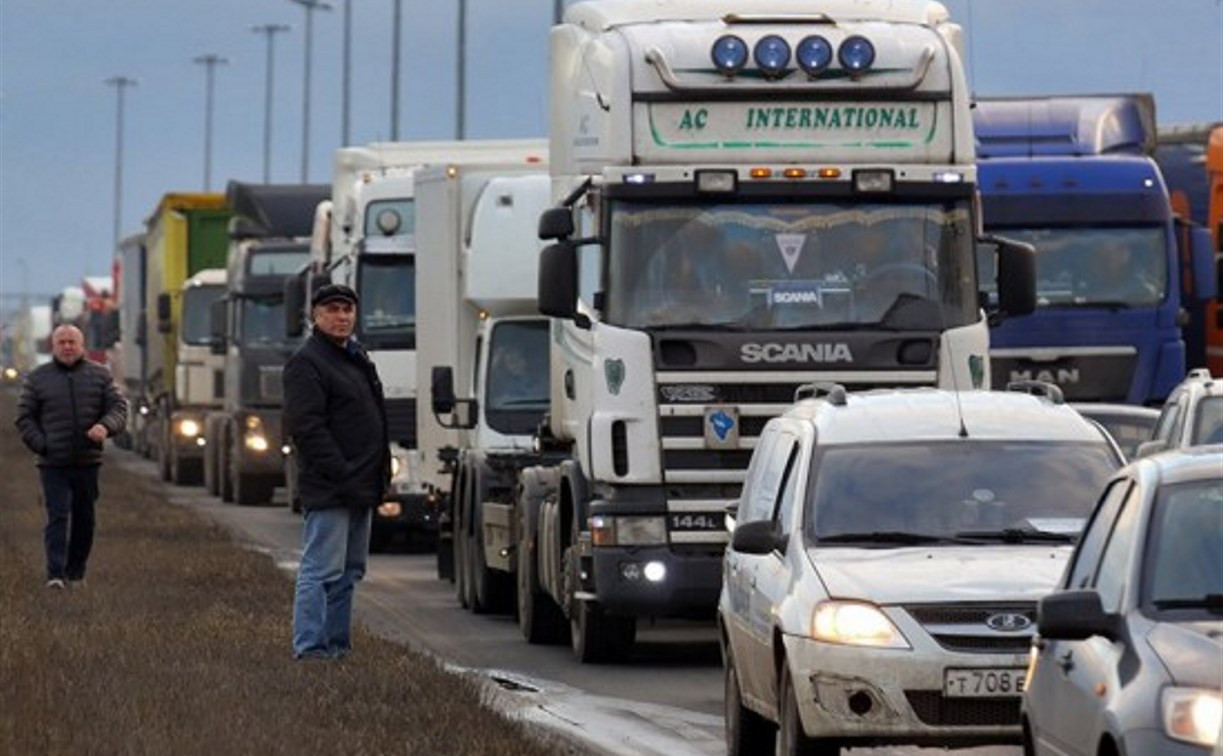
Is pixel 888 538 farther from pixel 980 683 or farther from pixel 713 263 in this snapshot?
pixel 713 263

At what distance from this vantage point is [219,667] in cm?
1831

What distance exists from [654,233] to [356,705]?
5.85 m

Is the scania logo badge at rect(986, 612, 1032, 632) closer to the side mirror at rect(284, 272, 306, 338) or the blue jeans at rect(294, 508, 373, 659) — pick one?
the blue jeans at rect(294, 508, 373, 659)

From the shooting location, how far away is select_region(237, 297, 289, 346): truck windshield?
49.3m

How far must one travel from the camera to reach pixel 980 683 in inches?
559

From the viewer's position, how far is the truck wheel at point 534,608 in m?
24.2

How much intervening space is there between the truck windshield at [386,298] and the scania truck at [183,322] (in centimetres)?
2047

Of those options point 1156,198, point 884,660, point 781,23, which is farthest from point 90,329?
point 884,660

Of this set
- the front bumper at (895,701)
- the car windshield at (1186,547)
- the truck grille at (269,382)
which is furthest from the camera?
the truck grille at (269,382)

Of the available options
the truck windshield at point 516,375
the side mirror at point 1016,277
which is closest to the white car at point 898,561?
the side mirror at point 1016,277

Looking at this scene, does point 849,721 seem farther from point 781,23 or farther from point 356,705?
point 781,23

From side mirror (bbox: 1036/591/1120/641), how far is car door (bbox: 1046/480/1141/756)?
69mm

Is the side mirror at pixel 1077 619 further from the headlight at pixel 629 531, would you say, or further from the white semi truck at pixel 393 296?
the white semi truck at pixel 393 296

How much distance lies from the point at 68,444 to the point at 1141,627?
16157 mm
